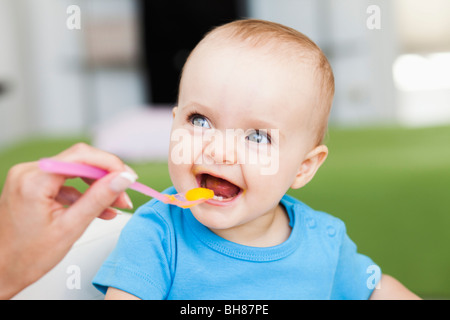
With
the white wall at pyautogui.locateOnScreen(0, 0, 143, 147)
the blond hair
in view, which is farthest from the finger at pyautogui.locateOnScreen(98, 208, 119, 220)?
the white wall at pyautogui.locateOnScreen(0, 0, 143, 147)

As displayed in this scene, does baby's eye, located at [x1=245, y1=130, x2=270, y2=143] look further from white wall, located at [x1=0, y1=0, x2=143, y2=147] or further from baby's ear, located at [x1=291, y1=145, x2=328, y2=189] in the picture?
white wall, located at [x1=0, y1=0, x2=143, y2=147]

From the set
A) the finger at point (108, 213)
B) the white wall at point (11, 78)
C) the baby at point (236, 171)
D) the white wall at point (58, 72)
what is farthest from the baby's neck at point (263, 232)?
the white wall at point (58, 72)

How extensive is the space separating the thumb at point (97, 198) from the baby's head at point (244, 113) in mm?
77

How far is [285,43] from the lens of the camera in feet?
1.26

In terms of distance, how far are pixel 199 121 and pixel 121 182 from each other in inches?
3.7

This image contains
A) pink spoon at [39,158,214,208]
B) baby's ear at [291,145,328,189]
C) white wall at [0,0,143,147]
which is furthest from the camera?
white wall at [0,0,143,147]

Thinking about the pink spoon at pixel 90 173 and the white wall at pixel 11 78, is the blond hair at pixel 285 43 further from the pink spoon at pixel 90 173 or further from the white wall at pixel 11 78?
the white wall at pixel 11 78

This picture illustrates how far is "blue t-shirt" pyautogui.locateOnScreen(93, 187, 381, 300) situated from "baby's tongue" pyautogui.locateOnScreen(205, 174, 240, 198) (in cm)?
4

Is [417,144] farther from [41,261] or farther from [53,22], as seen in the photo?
[53,22]

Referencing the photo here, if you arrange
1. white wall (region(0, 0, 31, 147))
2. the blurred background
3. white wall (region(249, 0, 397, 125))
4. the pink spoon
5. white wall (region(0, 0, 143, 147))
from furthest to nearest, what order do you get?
white wall (region(0, 0, 143, 147)) < white wall (region(0, 0, 31, 147)) < white wall (region(249, 0, 397, 125)) < the blurred background < the pink spoon

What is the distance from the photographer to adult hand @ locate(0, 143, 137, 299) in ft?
1.02

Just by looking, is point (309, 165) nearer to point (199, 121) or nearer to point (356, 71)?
point (199, 121)

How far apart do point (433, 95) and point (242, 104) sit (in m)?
1.44

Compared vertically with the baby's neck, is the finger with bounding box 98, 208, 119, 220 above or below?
above
